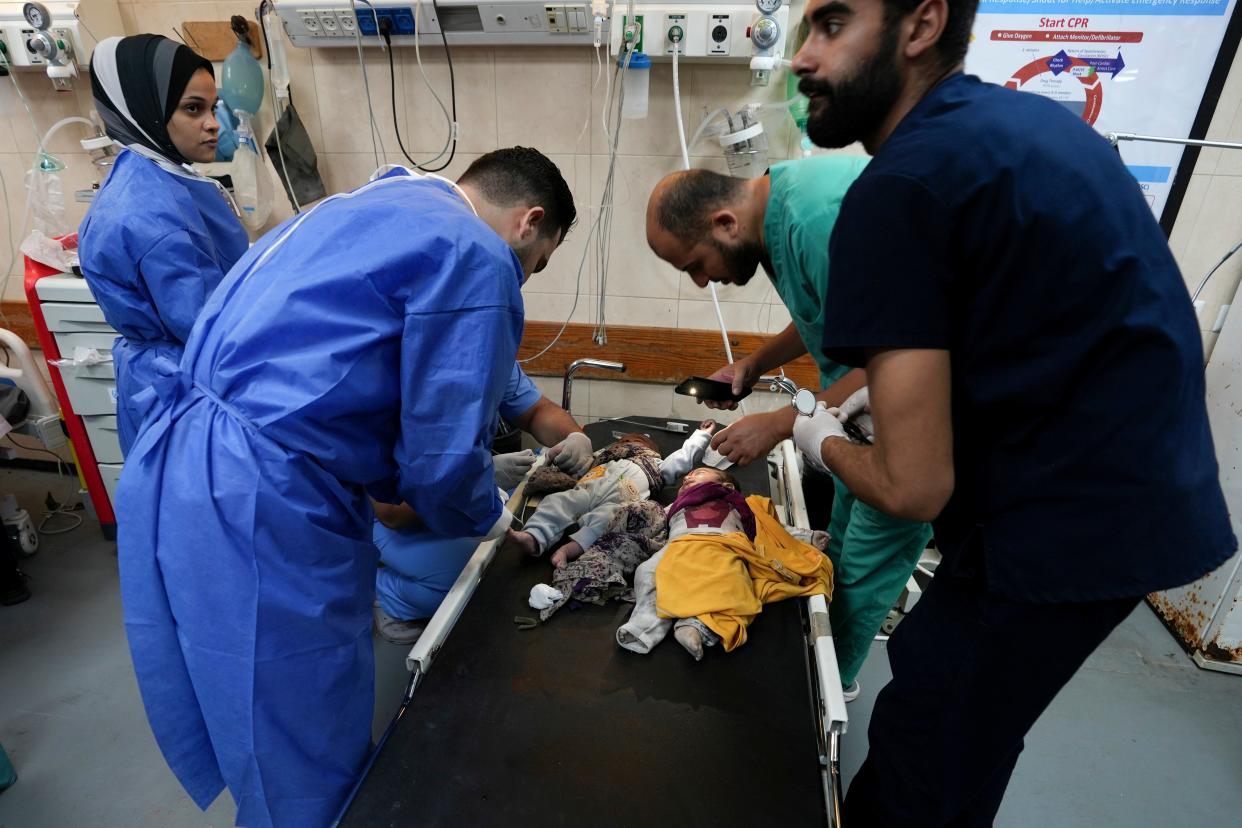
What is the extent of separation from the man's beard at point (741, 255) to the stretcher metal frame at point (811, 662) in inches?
33.1

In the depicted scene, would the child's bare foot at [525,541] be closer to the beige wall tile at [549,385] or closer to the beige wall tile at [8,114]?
the beige wall tile at [549,385]

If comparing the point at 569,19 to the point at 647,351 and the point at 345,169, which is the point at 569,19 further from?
the point at 647,351

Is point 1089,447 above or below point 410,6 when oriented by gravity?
below

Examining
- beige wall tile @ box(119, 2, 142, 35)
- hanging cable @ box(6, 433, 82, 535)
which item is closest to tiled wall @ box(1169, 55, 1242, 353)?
beige wall tile @ box(119, 2, 142, 35)

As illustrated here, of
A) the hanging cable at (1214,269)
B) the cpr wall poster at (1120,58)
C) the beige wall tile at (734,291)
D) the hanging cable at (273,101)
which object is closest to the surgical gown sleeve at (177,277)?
the hanging cable at (273,101)

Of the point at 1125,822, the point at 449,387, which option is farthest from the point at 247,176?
the point at 1125,822

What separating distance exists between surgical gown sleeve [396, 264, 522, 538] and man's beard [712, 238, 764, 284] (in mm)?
688

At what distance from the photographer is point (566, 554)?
5.96 ft

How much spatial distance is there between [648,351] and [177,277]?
1.84 meters

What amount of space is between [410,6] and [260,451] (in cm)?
215

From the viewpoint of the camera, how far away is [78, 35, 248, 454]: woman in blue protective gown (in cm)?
194

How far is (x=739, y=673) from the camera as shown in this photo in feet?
4.66

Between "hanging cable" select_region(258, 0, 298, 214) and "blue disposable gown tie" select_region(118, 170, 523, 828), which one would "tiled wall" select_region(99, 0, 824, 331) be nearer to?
"hanging cable" select_region(258, 0, 298, 214)

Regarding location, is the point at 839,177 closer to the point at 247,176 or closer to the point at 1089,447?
the point at 1089,447
